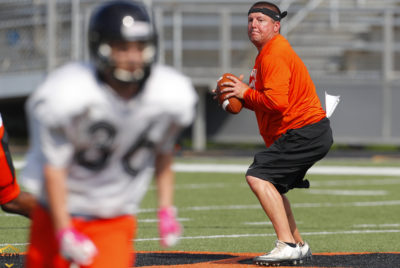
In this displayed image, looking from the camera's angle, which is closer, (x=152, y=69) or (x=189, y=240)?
(x=152, y=69)

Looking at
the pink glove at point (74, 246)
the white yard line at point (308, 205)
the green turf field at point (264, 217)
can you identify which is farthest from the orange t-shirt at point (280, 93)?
the white yard line at point (308, 205)

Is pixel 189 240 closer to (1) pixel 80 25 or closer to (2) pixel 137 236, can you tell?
(2) pixel 137 236

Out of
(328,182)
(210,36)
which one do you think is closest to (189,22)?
(210,36)

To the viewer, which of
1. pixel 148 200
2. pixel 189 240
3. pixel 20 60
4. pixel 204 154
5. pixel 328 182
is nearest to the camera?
pixel 189 240

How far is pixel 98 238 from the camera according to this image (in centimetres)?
385

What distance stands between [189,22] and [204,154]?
10.9ft

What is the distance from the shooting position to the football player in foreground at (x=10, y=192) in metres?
6.51

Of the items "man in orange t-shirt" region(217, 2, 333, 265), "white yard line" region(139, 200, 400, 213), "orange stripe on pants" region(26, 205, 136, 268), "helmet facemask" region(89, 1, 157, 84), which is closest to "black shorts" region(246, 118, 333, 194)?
"man in orange t-shirt" region(217, 2, 333, 265)

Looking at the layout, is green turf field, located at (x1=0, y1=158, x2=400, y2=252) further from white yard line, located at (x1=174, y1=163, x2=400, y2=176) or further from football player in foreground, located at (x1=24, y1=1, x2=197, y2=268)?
football player in foreground, located at (x1=24, y1=1, x2=197, y2=268)

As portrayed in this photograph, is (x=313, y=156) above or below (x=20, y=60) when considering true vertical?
above

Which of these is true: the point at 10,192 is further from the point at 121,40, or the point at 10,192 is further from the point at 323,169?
the point at 323,169

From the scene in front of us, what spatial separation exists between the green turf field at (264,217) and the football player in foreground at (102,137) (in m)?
3.71

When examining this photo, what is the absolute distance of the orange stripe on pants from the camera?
378 cm

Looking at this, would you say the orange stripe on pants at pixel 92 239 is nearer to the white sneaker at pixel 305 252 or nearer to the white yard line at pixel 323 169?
the white sneaker at pixel 305 252
